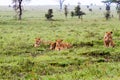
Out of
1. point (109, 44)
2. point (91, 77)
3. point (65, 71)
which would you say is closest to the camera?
point (91, 77)

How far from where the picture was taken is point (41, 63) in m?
16.7

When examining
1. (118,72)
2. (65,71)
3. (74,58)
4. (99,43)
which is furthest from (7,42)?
(118,72)

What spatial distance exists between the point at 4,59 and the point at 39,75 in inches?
164

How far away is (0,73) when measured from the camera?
14531 millimetres

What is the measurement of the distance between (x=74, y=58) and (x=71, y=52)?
7.52 ft

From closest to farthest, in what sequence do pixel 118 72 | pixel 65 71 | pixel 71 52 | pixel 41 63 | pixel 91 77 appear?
1. pixel 91 77
2. pixel 118 72
3. pixel 65 71
4. pixel 41 63
5. pixel 71 52

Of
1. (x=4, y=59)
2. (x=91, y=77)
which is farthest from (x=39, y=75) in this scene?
(x=4, y=59)

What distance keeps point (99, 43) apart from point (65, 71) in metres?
9.71

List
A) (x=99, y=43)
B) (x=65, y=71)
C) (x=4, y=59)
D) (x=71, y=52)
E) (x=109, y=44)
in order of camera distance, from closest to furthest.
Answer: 1. (x=65, y=71)
2. (x=4, y=59)
3. (x=71, y=52)
4. (x=109, y=44)
5. (x=99, y=43)

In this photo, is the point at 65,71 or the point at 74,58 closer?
the point at 65,71

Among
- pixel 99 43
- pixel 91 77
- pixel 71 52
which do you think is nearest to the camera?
pixel 91 77

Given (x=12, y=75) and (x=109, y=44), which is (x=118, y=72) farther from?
(x=109, y=44)

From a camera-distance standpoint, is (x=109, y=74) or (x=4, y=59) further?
(x=4, y=59)

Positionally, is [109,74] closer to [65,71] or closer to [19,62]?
[65,71]
